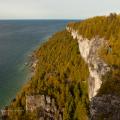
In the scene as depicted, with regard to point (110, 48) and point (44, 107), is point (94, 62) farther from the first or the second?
point (44, 107)

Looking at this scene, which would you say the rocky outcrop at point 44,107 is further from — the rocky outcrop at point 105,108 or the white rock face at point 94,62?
the rocky outcrop at point 105,108

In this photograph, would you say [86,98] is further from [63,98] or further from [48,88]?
[48,88]

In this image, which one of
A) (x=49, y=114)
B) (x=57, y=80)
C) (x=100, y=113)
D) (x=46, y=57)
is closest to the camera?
(x=100, y=113)

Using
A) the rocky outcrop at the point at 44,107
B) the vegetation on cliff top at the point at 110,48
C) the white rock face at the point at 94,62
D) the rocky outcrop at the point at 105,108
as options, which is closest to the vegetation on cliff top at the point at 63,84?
the rocky outcrop at the point at 44,107

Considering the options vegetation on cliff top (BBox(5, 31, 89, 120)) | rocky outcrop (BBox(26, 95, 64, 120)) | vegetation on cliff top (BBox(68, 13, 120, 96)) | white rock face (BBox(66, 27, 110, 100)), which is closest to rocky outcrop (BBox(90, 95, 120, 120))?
vegetation on cliff top (BBox(68, 13, 120, 96))

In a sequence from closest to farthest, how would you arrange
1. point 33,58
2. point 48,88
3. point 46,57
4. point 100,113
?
point 100,113 → point 48,88 → point 46,57 → point 33,58

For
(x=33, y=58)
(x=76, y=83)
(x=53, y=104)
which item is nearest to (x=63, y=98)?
(x=53, y=104)

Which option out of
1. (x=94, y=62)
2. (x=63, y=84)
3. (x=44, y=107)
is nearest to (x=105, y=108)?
(x=94, y=62)
